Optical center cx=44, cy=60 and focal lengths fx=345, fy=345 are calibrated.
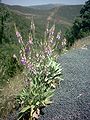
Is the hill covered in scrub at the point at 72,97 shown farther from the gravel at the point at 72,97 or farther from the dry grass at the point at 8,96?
the dry grass at the point at 8,96

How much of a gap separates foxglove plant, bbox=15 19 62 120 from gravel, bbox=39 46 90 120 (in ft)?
Answer: 0.69

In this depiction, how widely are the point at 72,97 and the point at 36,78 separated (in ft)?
3.63

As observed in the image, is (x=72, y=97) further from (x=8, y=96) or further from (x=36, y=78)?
(x=8, y=96)

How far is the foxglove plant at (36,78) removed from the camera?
8078 millimetres

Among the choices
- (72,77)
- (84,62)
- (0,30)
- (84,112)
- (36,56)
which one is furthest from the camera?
(0,30)

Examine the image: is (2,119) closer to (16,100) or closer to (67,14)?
(16,100)

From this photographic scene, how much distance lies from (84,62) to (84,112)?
164 inches

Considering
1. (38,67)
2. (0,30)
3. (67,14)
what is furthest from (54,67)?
(67,14)

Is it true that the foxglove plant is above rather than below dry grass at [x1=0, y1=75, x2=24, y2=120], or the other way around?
above

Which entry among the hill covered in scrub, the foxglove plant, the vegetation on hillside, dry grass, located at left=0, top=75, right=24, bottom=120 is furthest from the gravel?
the vegetation on hillside

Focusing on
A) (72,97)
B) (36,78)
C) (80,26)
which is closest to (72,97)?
(72,97)

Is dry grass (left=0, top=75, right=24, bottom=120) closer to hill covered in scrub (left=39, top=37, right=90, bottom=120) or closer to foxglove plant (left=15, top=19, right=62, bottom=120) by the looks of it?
foxglove plant (left=15, top=19, right=62, bottom=120)

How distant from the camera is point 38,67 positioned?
9.09m

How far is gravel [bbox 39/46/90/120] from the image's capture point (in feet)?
25.1
